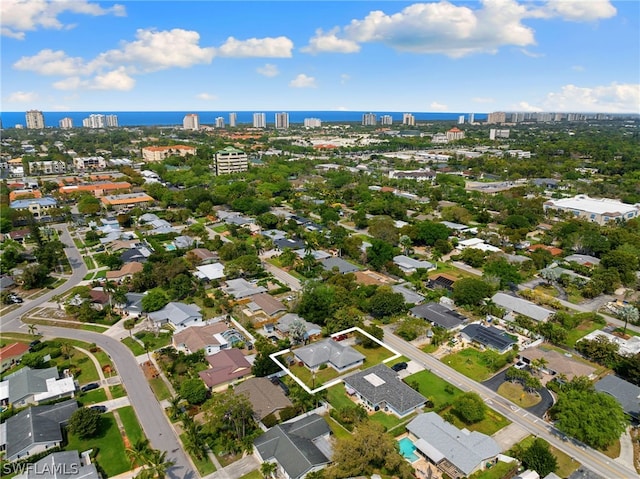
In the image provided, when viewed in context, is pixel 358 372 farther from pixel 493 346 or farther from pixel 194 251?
pixel 194 251

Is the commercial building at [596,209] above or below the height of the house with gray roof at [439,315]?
above

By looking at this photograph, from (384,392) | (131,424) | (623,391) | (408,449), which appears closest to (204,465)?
(131,424)

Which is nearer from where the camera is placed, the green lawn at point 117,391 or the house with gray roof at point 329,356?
the green lawn at point 117,391

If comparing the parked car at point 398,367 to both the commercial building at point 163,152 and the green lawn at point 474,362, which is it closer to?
the green lawn at point 474,362

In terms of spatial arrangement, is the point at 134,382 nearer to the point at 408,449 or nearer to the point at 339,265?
the point at 408,449

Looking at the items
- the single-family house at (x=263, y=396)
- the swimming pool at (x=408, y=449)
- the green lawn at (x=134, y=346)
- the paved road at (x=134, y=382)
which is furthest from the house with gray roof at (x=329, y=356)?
the green lawn at (x=134, y=346)

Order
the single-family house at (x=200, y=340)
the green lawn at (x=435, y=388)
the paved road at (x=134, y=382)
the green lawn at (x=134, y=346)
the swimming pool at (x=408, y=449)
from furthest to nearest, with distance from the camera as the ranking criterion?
the green lawn at (x=134, y=346), the single-family house at (x=200, y=340), the green lawn at (x=435, y=388), the paved road at (x=134, y=382), the swimming pool at (x=408, y=449)

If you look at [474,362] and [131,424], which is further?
[474,362]
